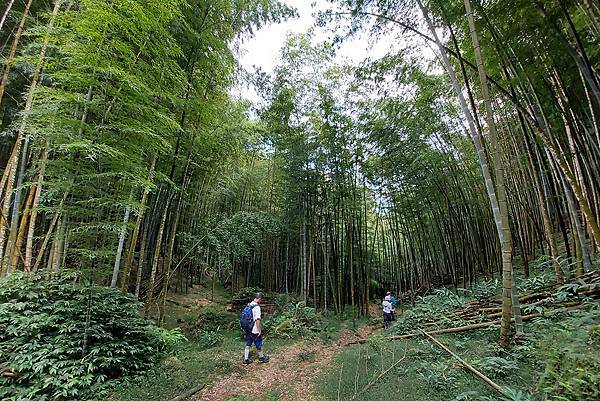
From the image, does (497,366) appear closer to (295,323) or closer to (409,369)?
(409,369)

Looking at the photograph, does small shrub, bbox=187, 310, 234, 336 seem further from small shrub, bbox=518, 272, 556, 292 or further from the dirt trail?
small shrub, bbox=518, 272, 556, 292

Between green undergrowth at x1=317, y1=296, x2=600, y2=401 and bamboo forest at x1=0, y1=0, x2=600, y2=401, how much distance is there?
0.02 meters

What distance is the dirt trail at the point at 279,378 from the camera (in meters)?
Result: 3.09

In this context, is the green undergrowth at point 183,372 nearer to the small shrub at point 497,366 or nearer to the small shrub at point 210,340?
the small shrub at point 210,340

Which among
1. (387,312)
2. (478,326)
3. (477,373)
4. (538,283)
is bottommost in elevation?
(387,312)

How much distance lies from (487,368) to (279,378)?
7.97 ft

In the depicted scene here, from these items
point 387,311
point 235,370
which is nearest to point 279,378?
point 235,370

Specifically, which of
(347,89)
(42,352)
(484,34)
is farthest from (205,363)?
(347,89)

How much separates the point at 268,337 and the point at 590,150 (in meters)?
5.78

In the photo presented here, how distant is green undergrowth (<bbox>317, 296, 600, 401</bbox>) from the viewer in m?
1.76

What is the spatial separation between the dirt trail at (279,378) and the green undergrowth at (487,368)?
28 cm

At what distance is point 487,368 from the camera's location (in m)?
2.38

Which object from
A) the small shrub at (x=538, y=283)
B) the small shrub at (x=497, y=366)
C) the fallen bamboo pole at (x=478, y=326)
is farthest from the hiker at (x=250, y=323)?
the small shrub at (x=538, y=283)

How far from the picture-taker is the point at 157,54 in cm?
336
